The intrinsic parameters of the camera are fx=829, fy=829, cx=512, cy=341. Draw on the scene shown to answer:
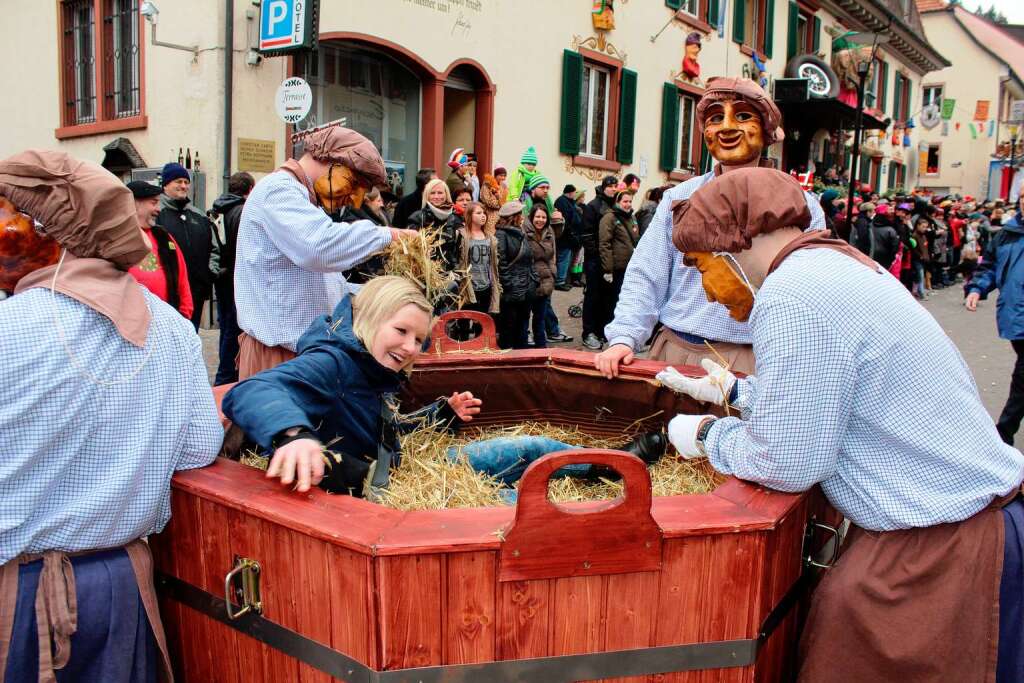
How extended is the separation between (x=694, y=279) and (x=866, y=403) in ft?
4.46

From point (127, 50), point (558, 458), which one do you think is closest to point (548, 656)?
point (558, 458)

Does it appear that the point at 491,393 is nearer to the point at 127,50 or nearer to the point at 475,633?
the point at 475,633

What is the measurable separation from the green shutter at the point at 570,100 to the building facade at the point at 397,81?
0.02m

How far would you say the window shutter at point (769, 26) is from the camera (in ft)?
61.3

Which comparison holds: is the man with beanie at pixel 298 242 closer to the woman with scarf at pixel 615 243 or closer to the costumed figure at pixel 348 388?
the costumed figure at pixel 348 388

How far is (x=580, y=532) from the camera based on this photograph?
1.63 meters

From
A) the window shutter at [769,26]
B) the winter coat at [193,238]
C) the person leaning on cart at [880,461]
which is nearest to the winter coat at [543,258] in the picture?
the winter coat at [193,238]

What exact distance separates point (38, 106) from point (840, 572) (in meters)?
12.3

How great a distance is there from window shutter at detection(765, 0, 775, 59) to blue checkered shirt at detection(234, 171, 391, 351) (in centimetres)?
1824

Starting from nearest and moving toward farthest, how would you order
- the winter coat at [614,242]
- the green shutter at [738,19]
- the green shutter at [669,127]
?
the winter coat at [614,242] < the green shutter at [669,127] < the green shutter at [738,19]

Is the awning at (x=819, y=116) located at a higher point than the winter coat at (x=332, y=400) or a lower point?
higher

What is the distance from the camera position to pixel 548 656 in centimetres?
169

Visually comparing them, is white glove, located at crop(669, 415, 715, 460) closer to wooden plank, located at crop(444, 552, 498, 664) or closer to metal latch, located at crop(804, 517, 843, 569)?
metal latch, located at crop(804, 517, 843, 569)

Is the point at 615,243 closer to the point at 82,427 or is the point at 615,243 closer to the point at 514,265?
the point at 514,265
